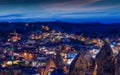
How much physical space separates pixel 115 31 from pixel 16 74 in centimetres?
4170

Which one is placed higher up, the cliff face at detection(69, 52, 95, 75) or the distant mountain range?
the cliff face at detection(69, 52, 95, 75)

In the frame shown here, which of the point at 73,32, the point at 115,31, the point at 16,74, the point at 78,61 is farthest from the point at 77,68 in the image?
the point at 73,32

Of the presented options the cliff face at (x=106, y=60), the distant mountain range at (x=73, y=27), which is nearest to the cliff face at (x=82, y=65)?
the cliff face at (x=106, y=60)

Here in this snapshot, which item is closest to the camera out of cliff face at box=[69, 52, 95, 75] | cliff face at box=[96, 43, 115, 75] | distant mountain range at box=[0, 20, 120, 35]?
cliff face at box=[69, 52, 95, 75]

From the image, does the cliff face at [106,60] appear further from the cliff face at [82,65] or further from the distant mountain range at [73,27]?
the distant mountain range at [73,27]

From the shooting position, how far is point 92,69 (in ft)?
34.9

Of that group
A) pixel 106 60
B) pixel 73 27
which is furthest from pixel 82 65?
pixel 73 27

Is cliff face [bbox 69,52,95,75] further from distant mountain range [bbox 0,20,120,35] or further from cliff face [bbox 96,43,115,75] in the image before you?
distant mountain range [bbox 0,20,120,35]

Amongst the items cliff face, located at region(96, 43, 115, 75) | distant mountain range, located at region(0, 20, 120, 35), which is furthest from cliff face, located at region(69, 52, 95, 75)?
distant mountain range, located at region(0, 20, 120, 35)

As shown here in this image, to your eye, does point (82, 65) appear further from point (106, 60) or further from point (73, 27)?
point (73, 27)

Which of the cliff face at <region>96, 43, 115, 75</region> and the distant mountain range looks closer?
the cliff face at <region>96, 43, 115, 75</region>

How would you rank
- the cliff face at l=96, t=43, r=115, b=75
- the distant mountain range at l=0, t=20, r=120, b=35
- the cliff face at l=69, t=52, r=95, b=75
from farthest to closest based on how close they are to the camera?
the distant mountain range at l=0, t=20, r=120, b=35
the cliff face at l=96, t=43, r=115, b=75
the cliff face at l=69, t=52, r=95, b=75

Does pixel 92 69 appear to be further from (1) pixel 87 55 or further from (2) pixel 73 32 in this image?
(2) pixel 73 32

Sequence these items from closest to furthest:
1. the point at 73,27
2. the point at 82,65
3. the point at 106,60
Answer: the point at 82,65
the point at 106,60
the point at 73,27
